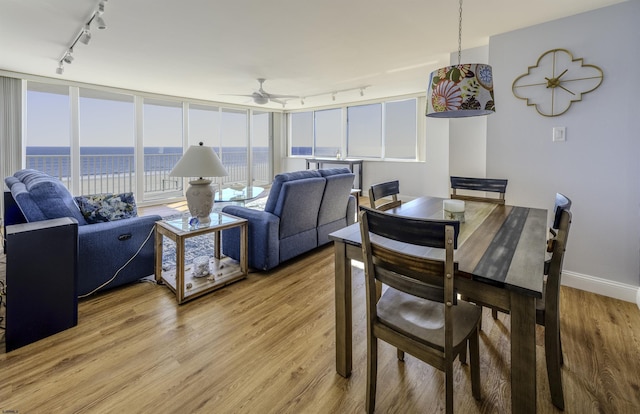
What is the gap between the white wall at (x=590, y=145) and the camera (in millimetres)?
2391

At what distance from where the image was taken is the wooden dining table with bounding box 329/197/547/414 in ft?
3.55

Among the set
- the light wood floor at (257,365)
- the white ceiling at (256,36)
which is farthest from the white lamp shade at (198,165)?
the white ceiling at (256,36)

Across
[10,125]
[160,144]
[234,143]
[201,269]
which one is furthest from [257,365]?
[234,143]

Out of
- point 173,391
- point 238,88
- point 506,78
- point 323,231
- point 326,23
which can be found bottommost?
point 173,391

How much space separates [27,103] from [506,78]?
688 centimetres

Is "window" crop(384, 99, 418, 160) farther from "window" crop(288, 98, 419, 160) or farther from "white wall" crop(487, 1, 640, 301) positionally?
"white wall" crop(487, 1, 640, 301)

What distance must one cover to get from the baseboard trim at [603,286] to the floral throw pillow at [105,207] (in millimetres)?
3990

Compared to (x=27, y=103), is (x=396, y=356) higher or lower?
lower

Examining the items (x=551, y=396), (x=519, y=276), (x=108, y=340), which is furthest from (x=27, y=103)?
(x=551, y=396)

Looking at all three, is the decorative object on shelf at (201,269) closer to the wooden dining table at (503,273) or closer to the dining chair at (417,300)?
the wooden dining table at (503,273)

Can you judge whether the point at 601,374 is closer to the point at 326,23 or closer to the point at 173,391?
the point at 173,391

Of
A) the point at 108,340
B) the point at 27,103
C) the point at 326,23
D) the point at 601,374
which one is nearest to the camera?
the point at 601,374

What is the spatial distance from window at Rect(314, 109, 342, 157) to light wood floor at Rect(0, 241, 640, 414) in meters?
6.36

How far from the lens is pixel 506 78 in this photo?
293 centimetres
